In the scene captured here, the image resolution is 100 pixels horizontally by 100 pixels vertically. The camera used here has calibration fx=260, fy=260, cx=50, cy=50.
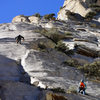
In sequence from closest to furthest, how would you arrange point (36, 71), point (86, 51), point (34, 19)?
1. point (36, 71)
2. point (86, 51)
3. point (34, 19)

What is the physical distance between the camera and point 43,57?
51.1 ft

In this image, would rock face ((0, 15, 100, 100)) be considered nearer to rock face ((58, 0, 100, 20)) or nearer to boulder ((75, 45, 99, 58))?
boulder ((75, 45, 99, 58))

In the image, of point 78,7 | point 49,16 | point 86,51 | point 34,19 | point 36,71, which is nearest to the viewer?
point 36,71

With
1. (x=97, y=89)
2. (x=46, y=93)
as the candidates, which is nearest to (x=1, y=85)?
(x=46, y=93)

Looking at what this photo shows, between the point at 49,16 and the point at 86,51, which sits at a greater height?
the point at 49,16

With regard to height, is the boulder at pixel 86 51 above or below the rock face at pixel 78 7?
below

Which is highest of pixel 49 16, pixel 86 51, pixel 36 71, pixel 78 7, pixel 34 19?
pixel 78 7

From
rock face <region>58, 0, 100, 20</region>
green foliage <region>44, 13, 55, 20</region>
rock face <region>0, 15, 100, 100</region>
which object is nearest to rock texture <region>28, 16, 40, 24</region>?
green foliage <region>44, 13, 55, 20</region>

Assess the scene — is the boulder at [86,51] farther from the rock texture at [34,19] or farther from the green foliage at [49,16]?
the green foliage at [49,16]

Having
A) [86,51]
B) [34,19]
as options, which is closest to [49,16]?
[34,19]

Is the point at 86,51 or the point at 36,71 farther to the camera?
the point at 86,51

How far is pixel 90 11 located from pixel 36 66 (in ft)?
108

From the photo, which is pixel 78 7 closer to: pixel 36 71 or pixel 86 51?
pixel 86 51

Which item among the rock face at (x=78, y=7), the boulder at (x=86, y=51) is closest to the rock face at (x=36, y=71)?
the boulder at (x=86, y=51)
